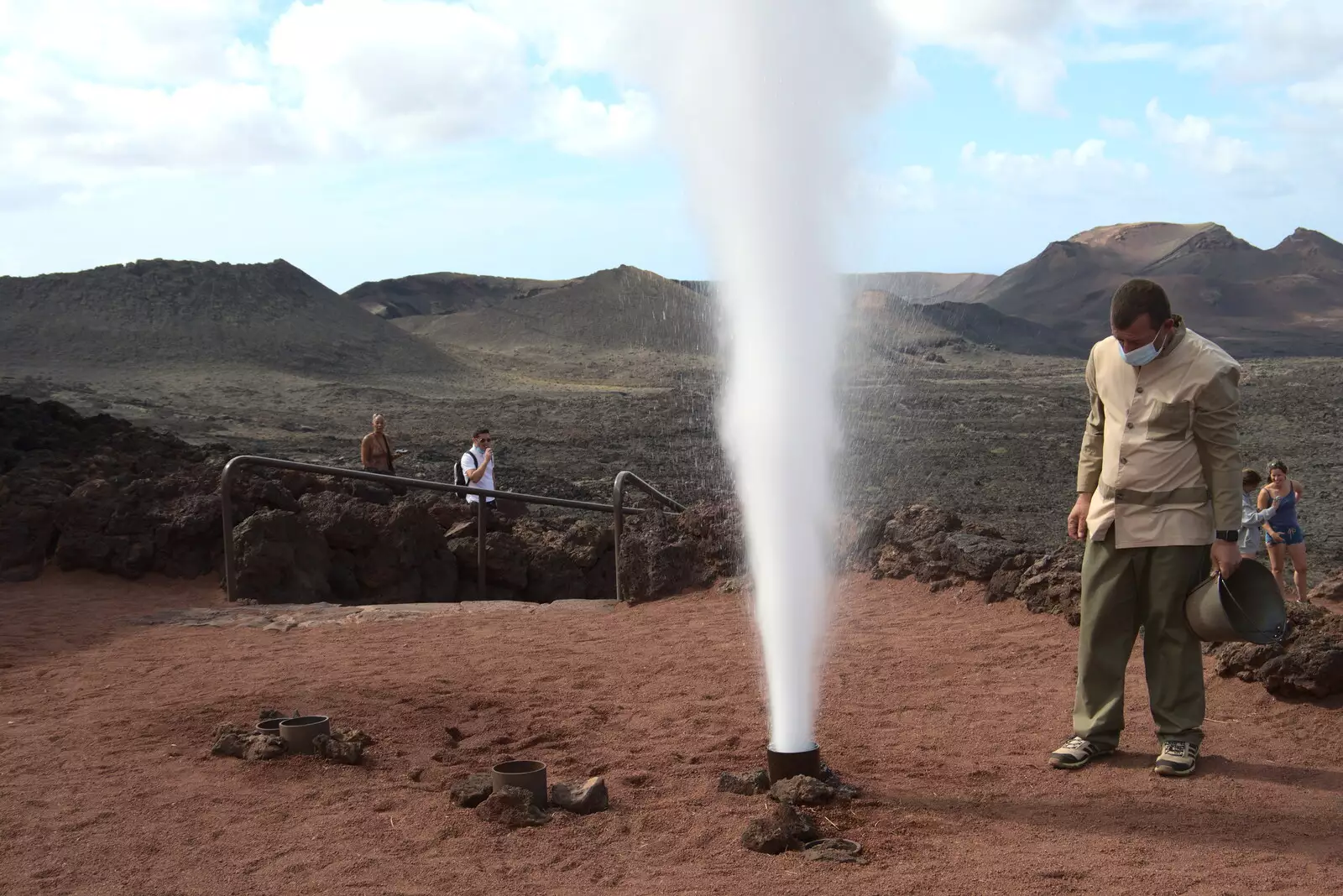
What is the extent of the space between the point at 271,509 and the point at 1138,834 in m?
8.42

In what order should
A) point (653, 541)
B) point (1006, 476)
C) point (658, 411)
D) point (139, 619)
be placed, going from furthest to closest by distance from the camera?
point (658, 411) < point (1006, 476) < point (653, 541) < point (139, 619)

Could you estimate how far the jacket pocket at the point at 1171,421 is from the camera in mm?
4602

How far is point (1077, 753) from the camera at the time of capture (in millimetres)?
4863

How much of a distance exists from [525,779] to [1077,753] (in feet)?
7.01

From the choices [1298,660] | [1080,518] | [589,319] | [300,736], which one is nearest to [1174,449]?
[1080,518]

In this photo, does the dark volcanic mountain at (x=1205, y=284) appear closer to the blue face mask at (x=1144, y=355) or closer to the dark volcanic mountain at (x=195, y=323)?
the dark volcanic mountain at (x=195, y=323)

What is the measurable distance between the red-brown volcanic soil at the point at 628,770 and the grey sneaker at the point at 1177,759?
0.04m

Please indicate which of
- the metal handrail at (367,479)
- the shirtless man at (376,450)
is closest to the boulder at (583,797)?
the metal handrail at (367,479)

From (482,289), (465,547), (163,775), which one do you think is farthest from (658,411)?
(482,289)

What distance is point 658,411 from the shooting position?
34625mm

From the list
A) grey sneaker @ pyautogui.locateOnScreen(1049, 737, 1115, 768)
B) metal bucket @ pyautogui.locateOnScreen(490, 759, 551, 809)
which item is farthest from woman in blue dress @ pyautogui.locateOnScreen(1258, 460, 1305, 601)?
metal bucket @ pyautogui.locateOnScreen(490, 759, 551, 809)

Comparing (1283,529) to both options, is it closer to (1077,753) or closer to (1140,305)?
(1077,753)

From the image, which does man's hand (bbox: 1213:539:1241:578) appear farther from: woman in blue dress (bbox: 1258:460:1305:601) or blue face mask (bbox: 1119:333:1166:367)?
woman in blue dress (bbox: 1258:460:1305:601)

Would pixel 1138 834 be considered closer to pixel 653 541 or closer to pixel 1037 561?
pixel 1037 561
